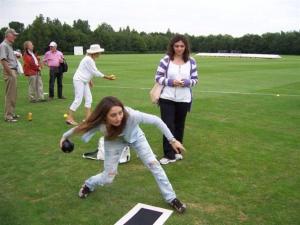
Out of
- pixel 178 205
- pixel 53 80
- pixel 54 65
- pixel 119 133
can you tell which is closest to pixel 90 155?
pixel 119 133

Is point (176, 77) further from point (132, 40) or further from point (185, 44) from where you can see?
point (132, 40)

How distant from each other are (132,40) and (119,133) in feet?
396

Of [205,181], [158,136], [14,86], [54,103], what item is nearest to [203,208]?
[205,181]

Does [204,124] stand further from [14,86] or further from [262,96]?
[262,96]

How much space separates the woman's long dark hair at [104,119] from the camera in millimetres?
4566

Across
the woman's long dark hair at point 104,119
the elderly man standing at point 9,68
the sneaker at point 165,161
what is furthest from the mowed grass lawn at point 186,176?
the woman's long dark hair at point 104,119

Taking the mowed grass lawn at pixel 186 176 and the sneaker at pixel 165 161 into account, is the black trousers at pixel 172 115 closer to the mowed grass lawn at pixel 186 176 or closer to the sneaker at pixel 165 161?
the sneaker at pixel 165 161

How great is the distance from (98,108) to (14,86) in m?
6.71

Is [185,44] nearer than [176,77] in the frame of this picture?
Yes

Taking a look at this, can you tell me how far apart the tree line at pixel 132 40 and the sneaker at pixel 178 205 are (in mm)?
95959

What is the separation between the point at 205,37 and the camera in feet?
435

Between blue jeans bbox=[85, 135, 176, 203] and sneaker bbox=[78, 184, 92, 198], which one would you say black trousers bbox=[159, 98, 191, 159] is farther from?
sneaker bbox=[78, 184, 92, 198]

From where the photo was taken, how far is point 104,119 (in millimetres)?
4691

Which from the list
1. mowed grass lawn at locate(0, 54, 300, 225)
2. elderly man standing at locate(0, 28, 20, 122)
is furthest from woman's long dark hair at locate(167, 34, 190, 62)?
elderly man standing at locate(0, 28, 20, 122)
